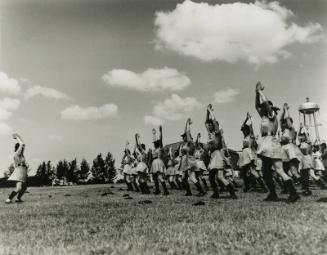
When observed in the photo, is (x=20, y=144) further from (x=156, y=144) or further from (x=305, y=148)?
(x=305, y=148)

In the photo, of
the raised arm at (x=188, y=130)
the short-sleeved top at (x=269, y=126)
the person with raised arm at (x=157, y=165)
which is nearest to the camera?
the short-sleeved top at (x=269, y=126)

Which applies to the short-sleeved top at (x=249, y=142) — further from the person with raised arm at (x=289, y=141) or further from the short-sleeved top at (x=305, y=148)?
the person with raised arm at (x=289, y=141)


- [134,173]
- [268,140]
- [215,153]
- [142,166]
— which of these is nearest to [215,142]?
[215,153]

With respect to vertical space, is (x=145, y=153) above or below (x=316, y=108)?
below

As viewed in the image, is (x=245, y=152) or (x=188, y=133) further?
(x=245, y=152)

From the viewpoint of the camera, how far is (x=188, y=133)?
14.7 metres

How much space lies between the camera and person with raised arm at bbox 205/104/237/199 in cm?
1192

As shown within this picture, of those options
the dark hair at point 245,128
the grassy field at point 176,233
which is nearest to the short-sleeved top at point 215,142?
the dark hair at point 245,128

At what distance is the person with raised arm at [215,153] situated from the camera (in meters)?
11.9

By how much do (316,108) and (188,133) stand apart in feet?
63.6

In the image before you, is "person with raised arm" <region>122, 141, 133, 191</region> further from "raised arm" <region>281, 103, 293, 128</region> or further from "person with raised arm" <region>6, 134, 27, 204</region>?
"raised arm" <region>281, 103, 293, 128</region>

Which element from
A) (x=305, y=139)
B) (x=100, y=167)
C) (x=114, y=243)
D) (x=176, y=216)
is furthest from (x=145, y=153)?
(x=100, y=167)

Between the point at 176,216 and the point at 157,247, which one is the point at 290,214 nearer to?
the point at 176,216

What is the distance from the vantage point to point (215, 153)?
12.2 m
